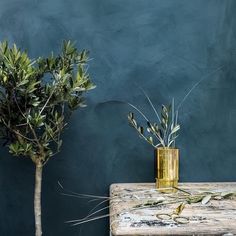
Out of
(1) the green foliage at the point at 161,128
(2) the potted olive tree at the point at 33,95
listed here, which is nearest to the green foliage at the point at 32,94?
(2) the potted olive tree at the point at 33,95

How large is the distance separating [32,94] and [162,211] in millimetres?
607

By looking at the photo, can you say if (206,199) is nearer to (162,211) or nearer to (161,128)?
(162,211)

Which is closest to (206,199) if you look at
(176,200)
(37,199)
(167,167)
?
(176,200)

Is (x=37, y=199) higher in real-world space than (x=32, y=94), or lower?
lower

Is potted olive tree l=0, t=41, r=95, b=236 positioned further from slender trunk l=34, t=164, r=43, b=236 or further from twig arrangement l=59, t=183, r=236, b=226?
twig arrangement l=59, t=183, r=236, b=226

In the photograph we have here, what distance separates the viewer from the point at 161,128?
1824mm

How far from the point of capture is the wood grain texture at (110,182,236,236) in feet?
3.34

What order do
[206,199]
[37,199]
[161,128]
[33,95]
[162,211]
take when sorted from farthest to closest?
[161,128], [37,199], [33,95], [206,199], [162,211]

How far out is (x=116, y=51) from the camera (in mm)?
1862

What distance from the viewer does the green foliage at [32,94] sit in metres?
1.41

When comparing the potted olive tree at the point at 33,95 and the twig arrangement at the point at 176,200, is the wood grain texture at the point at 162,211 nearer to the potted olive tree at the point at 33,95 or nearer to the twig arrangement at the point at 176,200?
the twig arrangement at the point at 176,200

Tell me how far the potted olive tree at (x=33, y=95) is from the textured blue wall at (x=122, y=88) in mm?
260

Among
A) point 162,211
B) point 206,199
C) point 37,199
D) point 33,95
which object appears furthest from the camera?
point 37,199

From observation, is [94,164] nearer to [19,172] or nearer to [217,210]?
[19,172]
